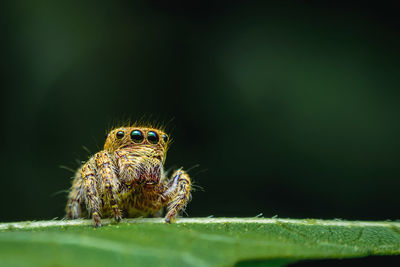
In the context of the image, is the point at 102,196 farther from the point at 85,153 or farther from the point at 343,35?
the point at 343,35

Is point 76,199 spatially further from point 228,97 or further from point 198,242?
point 228,97

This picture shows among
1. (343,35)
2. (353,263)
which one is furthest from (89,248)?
(343,35)

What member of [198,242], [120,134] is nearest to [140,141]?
[120,134]

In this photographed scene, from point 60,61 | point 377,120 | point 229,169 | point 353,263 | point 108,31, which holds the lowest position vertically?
point 353,263

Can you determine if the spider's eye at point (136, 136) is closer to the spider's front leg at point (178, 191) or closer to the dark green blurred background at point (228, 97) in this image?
the spider's front leg at point (178, 191)

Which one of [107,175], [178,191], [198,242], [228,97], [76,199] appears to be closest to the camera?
[198,242]

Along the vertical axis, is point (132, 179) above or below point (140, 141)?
below

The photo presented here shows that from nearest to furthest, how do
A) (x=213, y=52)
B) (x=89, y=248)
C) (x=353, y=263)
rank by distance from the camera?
(x=89, y=248)
(x=353, y=263)
(x=213, y=52)

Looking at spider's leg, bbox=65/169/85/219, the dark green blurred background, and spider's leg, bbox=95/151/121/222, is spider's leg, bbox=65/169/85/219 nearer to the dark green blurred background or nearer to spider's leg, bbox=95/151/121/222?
spider's leg, bbox=95/151/121/222
